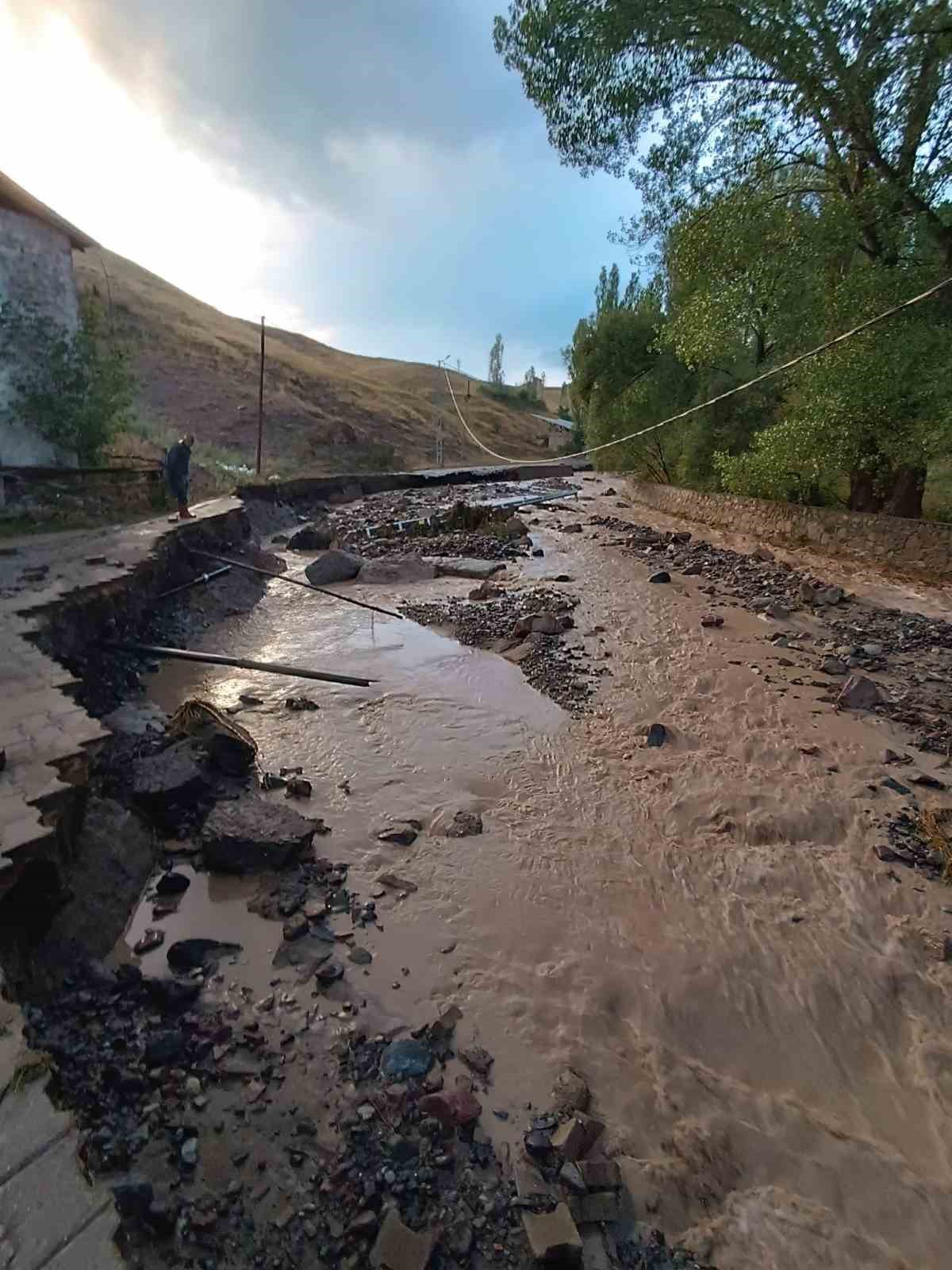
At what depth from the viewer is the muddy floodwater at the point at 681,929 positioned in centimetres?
291

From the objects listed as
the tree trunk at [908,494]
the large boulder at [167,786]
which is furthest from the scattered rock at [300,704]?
the tree trunk at [908,494]

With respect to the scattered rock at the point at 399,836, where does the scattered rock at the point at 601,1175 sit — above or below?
above

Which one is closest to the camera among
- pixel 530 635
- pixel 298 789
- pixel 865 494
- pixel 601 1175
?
pixel 601 1175

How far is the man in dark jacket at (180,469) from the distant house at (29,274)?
4.13 m

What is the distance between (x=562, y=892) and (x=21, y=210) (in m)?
20.3

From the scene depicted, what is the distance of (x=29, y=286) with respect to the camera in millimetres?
16016

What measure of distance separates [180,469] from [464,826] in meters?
11.8

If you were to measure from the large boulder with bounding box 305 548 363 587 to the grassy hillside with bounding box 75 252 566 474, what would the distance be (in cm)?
1545

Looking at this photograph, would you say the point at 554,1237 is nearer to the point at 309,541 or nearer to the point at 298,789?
the point at 298,789

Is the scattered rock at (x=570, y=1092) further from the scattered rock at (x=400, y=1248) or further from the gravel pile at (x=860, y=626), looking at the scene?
the gravel pile at (x=860, y=626)

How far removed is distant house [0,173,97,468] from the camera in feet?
50.3

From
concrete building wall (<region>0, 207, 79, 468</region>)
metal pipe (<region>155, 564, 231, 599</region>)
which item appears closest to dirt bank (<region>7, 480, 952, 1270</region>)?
metal pipe (<region>155, 564, 231, 599</region>)

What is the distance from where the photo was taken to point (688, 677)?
332 inches

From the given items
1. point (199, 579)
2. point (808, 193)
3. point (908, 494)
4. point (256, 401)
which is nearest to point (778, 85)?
point (808, 193)
